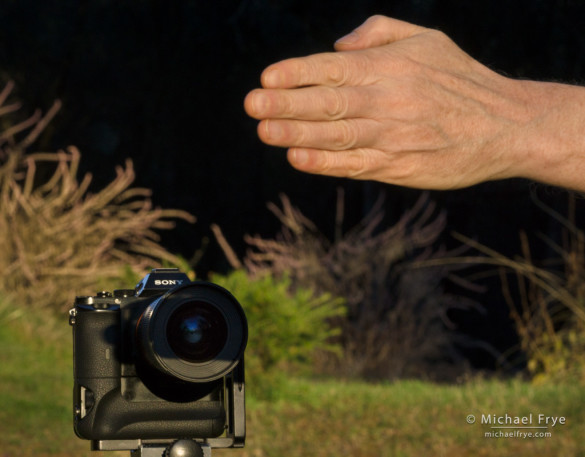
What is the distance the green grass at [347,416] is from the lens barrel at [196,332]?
2586 millimetres

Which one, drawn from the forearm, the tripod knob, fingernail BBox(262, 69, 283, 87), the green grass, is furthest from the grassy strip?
fingernail BBox(262, 69, 283, 87)

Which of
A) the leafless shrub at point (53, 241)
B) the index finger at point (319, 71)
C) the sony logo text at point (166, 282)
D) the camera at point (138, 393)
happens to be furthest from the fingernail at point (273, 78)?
the leafless shrub at point (53, 241)

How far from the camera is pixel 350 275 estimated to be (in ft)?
28.1

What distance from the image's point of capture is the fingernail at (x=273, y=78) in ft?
4.58

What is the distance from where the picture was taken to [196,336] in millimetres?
2275

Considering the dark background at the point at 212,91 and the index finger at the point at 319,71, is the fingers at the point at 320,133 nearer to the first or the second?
the index finger at the point at 319,71

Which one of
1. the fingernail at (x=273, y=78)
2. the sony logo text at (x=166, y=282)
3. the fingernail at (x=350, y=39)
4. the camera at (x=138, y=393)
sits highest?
the fingernail at (x=350, y=39)

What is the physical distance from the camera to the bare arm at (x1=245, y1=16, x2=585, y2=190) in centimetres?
148

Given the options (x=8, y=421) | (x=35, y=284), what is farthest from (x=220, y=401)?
(x=35, y=284)

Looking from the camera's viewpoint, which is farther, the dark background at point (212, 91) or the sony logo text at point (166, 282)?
the dark background at point (212, 91)

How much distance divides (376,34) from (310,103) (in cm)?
33

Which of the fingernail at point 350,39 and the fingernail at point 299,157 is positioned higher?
the fingernail at point 350,39

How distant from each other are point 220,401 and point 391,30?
134cm

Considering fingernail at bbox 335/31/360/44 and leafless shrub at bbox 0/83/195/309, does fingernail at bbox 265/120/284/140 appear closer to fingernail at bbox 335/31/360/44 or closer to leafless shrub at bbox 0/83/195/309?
fingernail at bbox 335/31/360/44
